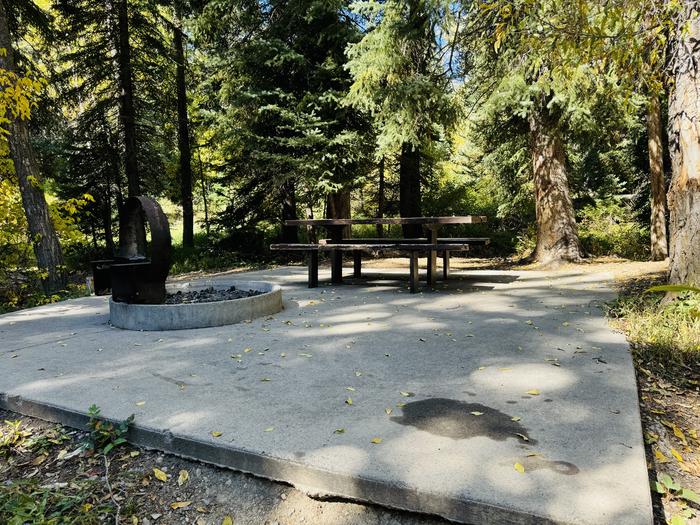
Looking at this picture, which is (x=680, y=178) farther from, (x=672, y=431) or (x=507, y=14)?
(x=672, y=431)

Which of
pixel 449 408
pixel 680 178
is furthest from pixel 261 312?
pixel 680 178

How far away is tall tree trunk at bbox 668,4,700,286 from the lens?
14.5ft

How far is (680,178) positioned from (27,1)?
11.3m

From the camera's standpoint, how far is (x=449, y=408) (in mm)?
2625

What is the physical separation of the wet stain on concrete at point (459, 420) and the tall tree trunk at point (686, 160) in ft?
10.2

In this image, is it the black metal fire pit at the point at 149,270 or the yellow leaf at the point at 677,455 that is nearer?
the yellow leaf at the point at 677,455

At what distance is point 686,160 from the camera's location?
179 inches

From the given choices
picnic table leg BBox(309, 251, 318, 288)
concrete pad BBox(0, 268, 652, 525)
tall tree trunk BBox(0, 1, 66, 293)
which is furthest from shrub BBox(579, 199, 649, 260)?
tall tree trunk BBox(0, 1, 66, 293)

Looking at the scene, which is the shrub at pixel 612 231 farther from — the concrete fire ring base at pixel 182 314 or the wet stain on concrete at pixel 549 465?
the wet stain on concrete at pixel 549 465

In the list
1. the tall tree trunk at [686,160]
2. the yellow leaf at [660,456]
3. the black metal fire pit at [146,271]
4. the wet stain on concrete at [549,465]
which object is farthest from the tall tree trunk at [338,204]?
the wet stain on concrete at [549,465]

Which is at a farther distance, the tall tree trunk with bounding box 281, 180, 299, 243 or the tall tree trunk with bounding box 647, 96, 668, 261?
the tall tree trunk with bounding box 281, 180, 299, 243

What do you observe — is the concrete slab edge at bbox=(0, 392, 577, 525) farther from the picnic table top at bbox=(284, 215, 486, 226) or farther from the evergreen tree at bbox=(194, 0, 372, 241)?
the evergreen tree at bbox=(194, 0, 372, 241)

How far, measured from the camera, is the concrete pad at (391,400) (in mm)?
1860

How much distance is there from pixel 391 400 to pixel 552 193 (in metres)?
8.15
